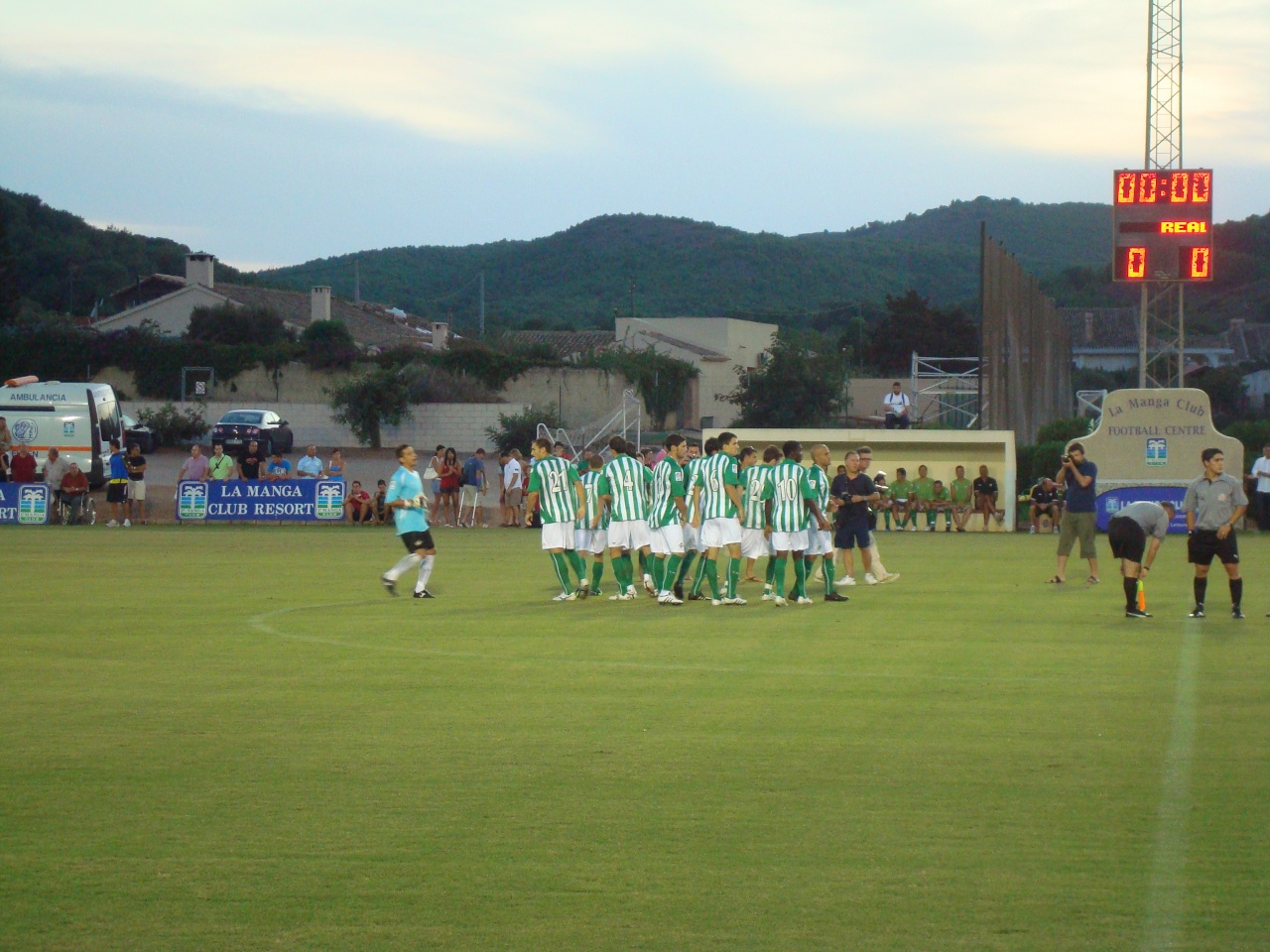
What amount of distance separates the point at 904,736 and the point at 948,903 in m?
3.19

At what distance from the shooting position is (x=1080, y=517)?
754 inches

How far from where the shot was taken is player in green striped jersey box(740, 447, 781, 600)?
16.5 m

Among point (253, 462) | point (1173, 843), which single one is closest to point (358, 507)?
point (253, 462)

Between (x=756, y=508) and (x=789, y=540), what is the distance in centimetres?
82

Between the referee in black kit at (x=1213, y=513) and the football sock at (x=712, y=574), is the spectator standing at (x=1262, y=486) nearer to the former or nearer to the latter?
the referee in black kit at (x=1213, y=513)

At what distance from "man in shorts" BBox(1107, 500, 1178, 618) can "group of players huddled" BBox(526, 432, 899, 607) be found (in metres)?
3.27

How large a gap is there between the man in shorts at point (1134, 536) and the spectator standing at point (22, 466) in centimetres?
2553

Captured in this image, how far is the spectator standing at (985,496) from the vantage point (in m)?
32.5

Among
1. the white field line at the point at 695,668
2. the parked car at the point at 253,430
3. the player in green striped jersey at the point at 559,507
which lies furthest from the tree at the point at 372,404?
the white field line at the point at 695,668

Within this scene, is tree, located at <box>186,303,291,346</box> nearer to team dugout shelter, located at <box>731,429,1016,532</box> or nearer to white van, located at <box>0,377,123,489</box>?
white van, located at <box>0,377,123,489</box>

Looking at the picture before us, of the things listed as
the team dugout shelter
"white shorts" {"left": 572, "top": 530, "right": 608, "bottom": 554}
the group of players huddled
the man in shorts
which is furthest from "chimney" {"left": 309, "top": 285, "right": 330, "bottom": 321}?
the man in shorts

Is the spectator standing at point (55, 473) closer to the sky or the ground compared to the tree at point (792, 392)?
closer to the ground

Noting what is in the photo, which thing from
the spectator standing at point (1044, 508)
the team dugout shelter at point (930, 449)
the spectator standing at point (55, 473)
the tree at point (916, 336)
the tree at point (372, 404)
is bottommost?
the spectator standing at point (1044, 508)

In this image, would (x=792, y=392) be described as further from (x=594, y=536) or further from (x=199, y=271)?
(x=594, y=536)
